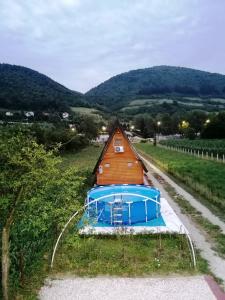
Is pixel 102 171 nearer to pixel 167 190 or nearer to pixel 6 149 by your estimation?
pixel 167 190

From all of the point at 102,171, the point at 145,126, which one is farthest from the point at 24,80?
the point at 102,171

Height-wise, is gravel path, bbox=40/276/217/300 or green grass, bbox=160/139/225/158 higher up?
green grass, bbox=160/139/225/158

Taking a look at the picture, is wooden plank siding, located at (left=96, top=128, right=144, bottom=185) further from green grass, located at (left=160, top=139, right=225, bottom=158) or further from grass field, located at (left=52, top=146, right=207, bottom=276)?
green grass, located at (left=160, top=139, right=225, bottom=158)

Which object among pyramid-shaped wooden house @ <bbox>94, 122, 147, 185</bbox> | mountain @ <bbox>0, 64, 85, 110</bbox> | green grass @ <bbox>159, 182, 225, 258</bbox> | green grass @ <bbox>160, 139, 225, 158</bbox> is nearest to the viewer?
green grass @ <bbox>159, 182, 225, 258</bbox>

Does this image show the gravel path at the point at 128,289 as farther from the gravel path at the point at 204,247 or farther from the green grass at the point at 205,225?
the green grass at the point at 205,225

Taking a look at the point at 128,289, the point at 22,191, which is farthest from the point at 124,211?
the point at 22,191

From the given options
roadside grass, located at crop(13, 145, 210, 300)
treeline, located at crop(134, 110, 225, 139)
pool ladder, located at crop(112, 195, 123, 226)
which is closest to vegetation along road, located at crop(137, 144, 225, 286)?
roadside grass, located at crop(13, 145, 210, 300)
